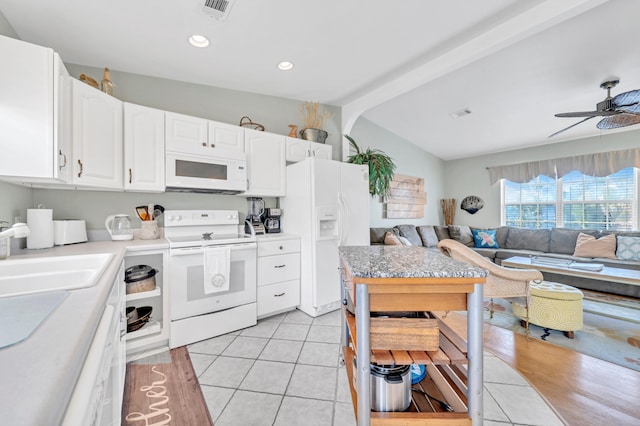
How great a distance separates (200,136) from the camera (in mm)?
2527

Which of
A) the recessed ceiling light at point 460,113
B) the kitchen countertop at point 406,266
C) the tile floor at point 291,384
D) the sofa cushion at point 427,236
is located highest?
the recessed ceiling light at point 460,113

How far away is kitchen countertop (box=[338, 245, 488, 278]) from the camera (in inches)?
40.3

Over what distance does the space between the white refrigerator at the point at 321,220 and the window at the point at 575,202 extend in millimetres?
4454

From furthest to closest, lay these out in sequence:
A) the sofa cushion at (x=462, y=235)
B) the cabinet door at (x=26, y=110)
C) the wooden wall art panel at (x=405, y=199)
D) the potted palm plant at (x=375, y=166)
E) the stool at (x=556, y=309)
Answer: the sofa cushion at (x=462, y=235)
the wooden wall art panel at (x=405, y=199)
the potted palm plant at (x=375, y=166)
the stool at (x=556, y=309)
the cabinet door at (x=26, y=110)

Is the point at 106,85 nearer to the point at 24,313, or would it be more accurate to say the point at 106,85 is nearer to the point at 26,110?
the point at 26,110

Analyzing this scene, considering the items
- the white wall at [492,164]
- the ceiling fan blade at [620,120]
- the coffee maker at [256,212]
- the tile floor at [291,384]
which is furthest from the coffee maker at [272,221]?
the white wall at [492,164]

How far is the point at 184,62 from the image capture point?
7.95 feet

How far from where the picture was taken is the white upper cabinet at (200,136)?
239cm

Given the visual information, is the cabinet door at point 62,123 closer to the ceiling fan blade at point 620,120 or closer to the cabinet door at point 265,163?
the cabinet door at point 265,163

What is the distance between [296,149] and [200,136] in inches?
42.1

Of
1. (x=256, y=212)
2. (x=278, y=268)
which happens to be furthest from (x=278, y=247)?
(x=256, y=212)

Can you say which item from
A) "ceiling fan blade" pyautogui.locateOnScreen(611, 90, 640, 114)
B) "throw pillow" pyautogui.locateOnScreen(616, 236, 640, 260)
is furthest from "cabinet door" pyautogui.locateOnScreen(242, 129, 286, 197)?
"throw pillow" pyautogui.locateOnScreen(616, 236, 640, 260)

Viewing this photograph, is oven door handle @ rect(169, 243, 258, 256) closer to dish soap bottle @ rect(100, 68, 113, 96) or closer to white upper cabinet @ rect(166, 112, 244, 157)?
white upper cabinet @ rect(166, 112, 244, 157)

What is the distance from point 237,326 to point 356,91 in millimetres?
3038
